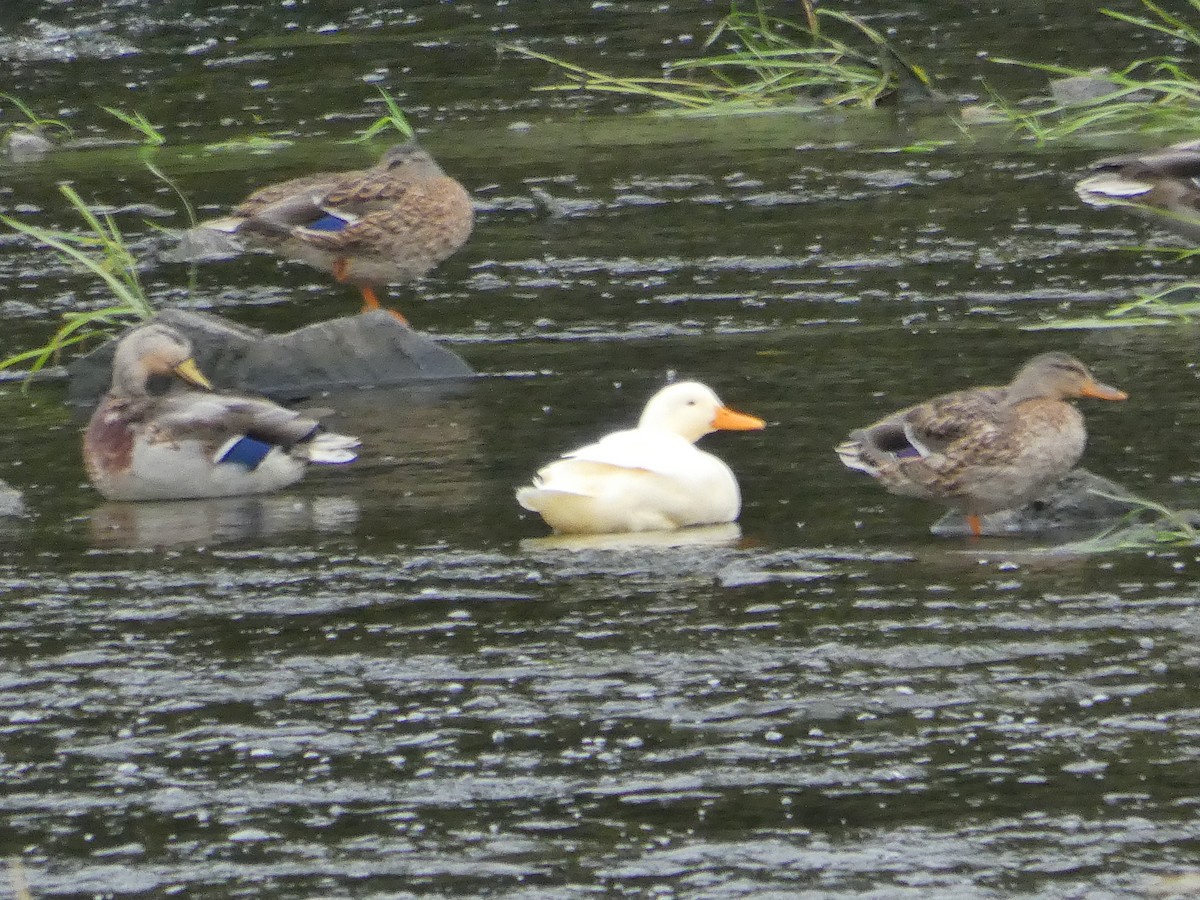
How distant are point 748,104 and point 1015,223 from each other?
4301 millimetres

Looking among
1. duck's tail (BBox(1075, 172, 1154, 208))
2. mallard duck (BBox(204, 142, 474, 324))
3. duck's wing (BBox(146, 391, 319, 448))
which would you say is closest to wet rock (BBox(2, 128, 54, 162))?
mallard duck (BBox(204, 142, 474, 324))

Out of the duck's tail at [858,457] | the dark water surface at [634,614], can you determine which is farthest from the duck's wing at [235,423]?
the duck's tail at [858,457]

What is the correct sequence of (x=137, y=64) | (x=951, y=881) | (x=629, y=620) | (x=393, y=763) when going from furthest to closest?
(x=137, y=64), (x=629, y=620), (x=393, y=763), (x=951, y=881)

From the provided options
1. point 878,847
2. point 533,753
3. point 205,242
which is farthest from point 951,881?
point 205,242

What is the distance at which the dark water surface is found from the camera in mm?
5297

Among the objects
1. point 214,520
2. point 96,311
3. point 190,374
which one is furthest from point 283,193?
point 214,520

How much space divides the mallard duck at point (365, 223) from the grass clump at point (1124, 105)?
3097 millimetres

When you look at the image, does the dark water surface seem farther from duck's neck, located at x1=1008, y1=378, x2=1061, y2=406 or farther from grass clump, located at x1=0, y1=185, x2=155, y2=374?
duck's neck, located at x1=1008, y1=378, x2=1061, y2=406

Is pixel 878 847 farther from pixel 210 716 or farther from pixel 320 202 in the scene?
pixel 320 202

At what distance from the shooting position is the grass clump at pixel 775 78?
1605 cm

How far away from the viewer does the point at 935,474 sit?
7828 mm

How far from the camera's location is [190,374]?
9.52 metres

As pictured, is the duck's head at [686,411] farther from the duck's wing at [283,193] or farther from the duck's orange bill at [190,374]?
the duck's wing at [283,193]

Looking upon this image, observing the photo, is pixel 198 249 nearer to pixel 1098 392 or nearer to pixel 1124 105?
pixel 1124 105
